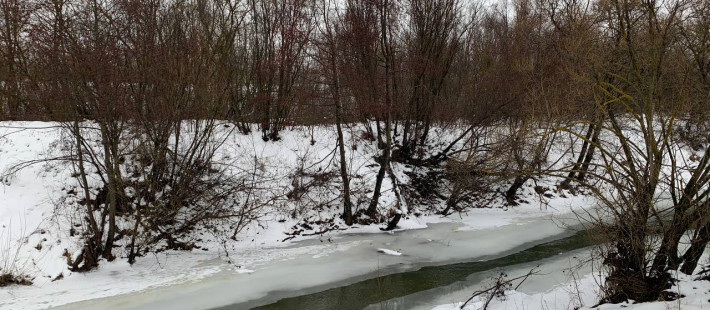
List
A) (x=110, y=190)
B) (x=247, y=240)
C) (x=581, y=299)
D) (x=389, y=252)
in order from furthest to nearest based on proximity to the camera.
A: (x=247, y=240)
(x=389, y=252)
(x=110, y=190)
(x=581, y=299)

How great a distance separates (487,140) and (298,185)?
26.6ft

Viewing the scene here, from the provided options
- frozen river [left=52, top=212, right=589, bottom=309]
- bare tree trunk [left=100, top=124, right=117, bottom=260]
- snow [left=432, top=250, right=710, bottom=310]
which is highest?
bare tree trunk [left=100, top=124, right=117, bottom=260]

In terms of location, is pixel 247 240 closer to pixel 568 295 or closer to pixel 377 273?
pixel 377 273

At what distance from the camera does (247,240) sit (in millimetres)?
12234

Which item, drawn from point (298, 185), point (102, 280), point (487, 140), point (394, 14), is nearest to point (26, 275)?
point (102, 280)

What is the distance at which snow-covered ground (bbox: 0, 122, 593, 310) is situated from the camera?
8961 millimetres

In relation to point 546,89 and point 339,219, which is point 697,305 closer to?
point 339,219

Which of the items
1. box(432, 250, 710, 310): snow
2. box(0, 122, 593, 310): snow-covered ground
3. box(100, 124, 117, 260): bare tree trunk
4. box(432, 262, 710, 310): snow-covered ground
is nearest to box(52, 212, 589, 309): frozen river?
box(0, 122, 593, 310): snow-covered ground

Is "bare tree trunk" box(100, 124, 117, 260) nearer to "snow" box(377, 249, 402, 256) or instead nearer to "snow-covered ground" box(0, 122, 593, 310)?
"snow-covered ground" box(0, 122, 593, 310)

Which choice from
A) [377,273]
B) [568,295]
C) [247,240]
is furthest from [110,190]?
[568,295]

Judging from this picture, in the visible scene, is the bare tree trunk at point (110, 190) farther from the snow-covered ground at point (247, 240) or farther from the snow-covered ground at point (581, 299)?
the snow-covered ground at point (581, 299)

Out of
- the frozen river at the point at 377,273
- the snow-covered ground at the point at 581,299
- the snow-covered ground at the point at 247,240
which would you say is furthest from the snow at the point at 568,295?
the snow-covered ground at the point at 247,240

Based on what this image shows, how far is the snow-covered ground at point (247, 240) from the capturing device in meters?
8.96

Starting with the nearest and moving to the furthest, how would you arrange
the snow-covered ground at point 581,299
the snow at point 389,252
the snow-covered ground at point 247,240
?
1. the snow-covered ground at point 581,299
2. the snow-covered ground at point 247,240
3. the snow at point 389,252
